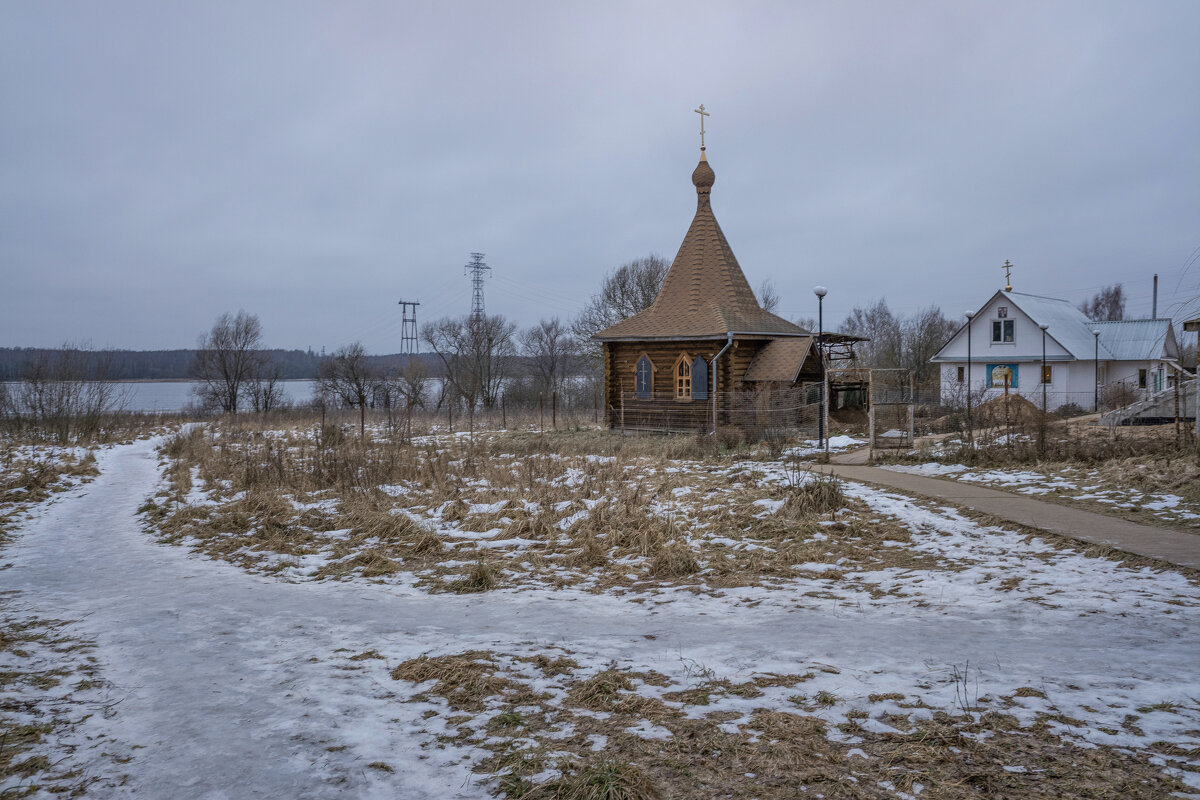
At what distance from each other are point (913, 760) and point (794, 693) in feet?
3.22

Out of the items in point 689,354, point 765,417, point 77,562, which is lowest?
point 77,562

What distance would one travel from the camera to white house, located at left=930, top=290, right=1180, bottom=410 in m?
34.4

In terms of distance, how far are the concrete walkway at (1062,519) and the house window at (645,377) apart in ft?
36.4

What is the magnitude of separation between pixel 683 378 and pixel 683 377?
0.03 metres

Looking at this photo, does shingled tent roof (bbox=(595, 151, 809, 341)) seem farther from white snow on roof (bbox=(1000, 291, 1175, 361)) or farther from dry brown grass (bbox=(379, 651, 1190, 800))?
dry brown grass (bbox=(379, 651, 1190, 800))

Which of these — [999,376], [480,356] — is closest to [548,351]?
[480,356]

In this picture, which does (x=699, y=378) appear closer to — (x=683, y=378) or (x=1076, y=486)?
(x=683, y=378)

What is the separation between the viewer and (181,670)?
520 centimetres

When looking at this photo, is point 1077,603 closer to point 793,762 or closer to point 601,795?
point 793,762

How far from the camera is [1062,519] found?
933 cm

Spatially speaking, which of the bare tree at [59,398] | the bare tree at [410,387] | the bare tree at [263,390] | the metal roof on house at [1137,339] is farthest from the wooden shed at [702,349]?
the bare tree at [263,390]

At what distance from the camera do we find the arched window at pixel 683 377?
23516 millimetres

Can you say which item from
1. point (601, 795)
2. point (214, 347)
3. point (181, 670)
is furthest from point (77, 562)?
point (214, 347)

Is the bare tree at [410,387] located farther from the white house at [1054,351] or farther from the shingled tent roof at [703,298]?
the white house at [1054,351]
